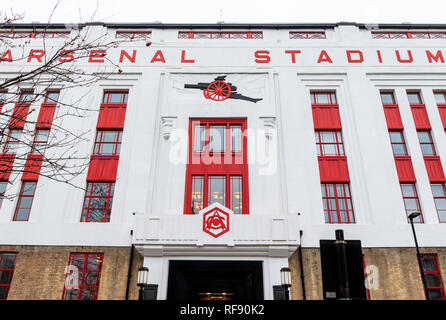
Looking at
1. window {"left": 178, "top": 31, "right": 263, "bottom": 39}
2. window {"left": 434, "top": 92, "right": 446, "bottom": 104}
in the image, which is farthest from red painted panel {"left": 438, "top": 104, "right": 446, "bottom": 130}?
window {"left": 178, "top": 31, "right": 263, "bottom": 39}

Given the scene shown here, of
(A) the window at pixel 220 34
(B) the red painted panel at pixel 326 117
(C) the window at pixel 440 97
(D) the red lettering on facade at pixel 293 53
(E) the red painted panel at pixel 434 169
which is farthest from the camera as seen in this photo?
(A) the window at pixel 220 34

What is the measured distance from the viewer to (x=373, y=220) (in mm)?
15789

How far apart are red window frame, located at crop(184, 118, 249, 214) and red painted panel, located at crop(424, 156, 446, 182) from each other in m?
10.5

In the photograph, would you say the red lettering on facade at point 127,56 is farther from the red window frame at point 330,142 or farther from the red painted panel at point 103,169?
the red window frame at point 330,142

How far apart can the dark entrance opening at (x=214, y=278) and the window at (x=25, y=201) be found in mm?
8752

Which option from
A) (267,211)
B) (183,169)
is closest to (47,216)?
(183,169)

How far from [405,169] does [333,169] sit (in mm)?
4092

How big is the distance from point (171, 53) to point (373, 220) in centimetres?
1648

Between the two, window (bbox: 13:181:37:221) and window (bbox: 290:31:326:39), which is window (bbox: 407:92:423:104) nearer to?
window (bbox: 290:31:326:39)

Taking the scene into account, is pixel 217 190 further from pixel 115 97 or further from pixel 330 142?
pixel 115 97

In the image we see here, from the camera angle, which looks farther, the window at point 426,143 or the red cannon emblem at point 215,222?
the window at point 426,143

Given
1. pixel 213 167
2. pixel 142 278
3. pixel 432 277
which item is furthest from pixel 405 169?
pixel 142 278

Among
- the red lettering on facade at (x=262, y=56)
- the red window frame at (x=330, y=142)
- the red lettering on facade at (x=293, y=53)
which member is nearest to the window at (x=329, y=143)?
the red window frame at (x=330, y=142)

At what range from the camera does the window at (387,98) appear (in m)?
A: 19.5
